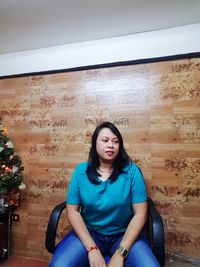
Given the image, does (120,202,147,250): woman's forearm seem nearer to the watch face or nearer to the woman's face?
the watch face

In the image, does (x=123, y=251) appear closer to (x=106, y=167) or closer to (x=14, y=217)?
(x=106, y=167)

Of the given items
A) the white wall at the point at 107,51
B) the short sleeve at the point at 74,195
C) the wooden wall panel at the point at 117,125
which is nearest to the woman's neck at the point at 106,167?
the short sleeve at the point at 74,195

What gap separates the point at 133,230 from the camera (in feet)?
4.57

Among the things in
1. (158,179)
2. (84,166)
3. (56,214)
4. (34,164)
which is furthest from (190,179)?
(34,164)

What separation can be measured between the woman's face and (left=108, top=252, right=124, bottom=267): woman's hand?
0.64 m

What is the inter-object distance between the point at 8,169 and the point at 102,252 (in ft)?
3.87

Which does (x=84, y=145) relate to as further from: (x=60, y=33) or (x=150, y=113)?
(x=60, y=33)

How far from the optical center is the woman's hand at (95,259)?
127cm

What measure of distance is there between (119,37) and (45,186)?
1.69 m

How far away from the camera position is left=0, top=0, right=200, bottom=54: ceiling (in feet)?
5.42

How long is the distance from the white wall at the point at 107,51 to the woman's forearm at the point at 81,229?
1.44m

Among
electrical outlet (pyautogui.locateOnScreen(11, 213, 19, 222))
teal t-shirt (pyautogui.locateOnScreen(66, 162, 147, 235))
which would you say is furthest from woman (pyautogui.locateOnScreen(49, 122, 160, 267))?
electrical outlet (pyautogui.locateOnScreen(11, 213, 19, 222))

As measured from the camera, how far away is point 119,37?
209cm

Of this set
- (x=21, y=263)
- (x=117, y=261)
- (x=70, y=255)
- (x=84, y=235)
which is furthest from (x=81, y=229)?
(x=21, y=263)
